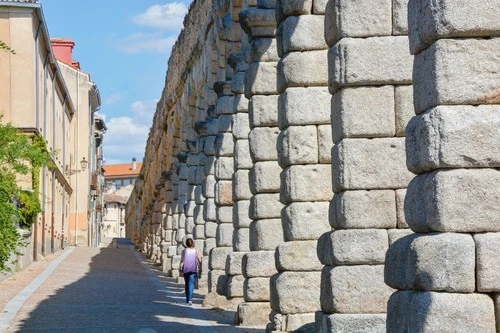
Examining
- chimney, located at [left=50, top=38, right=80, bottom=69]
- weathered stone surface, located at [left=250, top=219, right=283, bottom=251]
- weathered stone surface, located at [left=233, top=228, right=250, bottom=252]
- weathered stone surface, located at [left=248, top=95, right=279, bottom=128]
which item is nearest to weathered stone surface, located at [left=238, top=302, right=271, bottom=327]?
weathered stone surface, located at [left=250, top=219, right=283, bottom=251]

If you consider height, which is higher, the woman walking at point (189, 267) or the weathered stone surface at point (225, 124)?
the weathered stone surface at point (225, 124)

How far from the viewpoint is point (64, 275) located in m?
29.5

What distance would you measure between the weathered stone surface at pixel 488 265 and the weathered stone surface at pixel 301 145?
5.90m

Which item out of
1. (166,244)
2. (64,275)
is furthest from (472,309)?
(166,244)

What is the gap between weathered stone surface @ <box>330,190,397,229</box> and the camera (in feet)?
30.8

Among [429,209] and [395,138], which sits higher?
[395,138]

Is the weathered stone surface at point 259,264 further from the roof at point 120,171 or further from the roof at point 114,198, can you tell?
the roof at point 120,171

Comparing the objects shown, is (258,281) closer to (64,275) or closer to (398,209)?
(398,209)

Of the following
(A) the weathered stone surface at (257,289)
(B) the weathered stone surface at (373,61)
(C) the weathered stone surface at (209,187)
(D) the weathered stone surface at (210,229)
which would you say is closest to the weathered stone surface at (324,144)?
(B) the weathered stone surface at (373,61)

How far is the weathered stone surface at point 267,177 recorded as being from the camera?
572 inches

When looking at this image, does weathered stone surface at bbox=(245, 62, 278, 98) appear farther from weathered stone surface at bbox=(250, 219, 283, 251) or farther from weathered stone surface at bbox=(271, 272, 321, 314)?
weathered stone surface at bbox=(271, 272, 321, 314)

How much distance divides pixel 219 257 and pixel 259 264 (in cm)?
533

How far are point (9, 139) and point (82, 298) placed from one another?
15.4 ft

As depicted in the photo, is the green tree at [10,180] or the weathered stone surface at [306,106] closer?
the weathered stone surface at [306,106]
